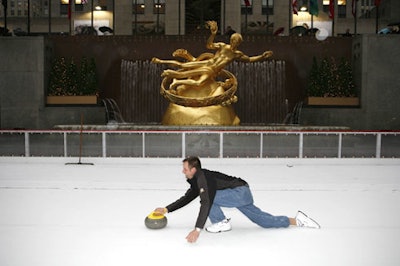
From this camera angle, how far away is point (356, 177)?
880 centimetres

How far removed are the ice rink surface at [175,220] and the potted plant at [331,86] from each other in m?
8.33

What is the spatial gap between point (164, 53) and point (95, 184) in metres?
12.4

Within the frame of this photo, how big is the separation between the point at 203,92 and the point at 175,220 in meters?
9.31

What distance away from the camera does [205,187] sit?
4.29 metres

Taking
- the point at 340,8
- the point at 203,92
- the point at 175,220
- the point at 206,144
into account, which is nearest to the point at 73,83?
the point at 203,92

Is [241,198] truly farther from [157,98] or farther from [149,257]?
[157,98]

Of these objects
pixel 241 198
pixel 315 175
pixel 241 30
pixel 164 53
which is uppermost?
pixel 241 30

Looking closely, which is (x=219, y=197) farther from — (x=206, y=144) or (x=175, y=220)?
(x=206, y=144)

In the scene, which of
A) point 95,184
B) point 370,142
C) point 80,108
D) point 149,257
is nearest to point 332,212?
point 149,257

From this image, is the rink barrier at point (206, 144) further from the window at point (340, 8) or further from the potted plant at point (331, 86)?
the window at point (340, 8)

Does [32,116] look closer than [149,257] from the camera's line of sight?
No

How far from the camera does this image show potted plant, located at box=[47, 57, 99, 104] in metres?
17.8

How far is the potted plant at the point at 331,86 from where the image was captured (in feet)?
58.1

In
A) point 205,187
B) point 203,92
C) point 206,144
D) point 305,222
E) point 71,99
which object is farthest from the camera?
point 71,99
